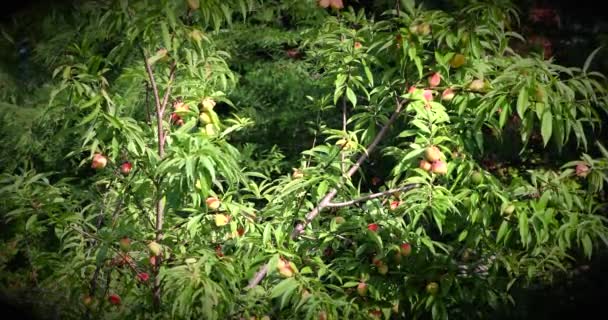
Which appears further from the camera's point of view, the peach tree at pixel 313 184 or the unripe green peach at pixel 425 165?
the unripe green peach at pixel 425 165

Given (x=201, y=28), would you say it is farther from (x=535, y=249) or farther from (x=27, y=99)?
(x=27, y=99)

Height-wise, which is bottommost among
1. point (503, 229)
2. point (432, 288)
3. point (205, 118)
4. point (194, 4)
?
point (432, 288)

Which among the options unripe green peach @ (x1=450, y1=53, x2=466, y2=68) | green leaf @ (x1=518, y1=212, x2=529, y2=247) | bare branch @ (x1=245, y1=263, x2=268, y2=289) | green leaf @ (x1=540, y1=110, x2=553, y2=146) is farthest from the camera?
bare branch @ (x1=245, y1=263, x2=268, y2=289)

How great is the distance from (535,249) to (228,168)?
1014 millimetres

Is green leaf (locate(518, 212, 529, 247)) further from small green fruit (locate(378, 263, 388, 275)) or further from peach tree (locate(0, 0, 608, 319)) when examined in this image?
small green fruit (locate(378, 263, 388, 275))

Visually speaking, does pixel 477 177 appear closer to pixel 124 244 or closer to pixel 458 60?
pixel 458 60

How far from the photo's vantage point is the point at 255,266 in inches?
69.4

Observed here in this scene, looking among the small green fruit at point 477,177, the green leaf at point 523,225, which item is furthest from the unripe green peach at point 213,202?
the green leaf at point 523,225

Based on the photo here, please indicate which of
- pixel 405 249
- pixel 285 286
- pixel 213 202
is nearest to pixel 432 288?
pixel 405 249

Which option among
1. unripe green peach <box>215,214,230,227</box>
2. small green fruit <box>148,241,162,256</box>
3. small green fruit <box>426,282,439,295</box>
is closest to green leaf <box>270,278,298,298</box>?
unripe green peach <box>215,214,230,227</box>

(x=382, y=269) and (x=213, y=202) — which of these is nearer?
(x=213, y=202)

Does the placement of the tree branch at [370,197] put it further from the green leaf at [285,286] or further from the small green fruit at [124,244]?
the small green fruit at [124,244]

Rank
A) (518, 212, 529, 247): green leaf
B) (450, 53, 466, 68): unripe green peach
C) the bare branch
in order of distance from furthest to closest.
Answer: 1. the bare branch
2. (450, 53, 466, 68): unripe green peach
3. (518, 212, 529, 247): green leaf

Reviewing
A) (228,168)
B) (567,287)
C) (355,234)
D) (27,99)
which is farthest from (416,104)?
(27,99)
